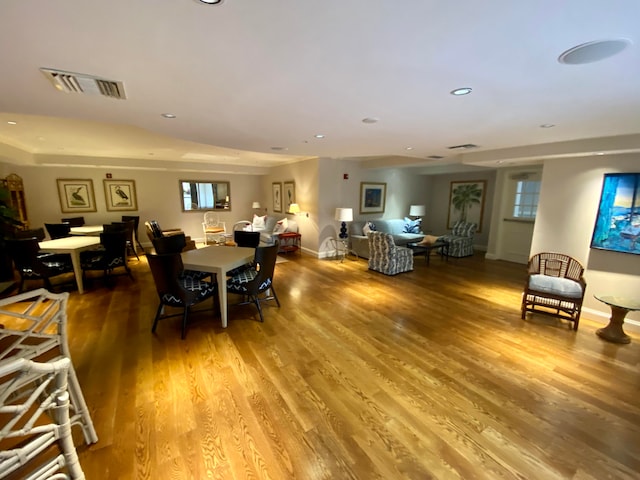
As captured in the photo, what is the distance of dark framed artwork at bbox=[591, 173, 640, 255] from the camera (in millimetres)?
3195

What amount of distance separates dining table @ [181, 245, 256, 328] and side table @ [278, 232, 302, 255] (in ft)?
9.94

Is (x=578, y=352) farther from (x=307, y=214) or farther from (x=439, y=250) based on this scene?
(x=307, y=214)

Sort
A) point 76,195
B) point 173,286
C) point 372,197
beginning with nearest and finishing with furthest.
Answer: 1. point 173,286
2. point 76,195
3. point 372,197

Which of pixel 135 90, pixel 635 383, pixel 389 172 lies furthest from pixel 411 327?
pixel 389 172

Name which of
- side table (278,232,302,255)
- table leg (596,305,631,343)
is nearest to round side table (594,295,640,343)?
table leg (596,305,631,343)

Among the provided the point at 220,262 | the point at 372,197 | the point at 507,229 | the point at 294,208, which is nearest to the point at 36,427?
the point at 220,262

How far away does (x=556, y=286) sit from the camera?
11.1 feet

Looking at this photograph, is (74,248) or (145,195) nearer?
(74,248)

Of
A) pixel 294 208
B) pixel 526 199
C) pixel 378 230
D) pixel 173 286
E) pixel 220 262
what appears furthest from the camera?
pixel 378 230

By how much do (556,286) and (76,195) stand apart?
9808 millimetres

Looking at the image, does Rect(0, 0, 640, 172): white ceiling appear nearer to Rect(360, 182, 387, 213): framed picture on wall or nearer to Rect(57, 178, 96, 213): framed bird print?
Rect(360, 182, 387, 213): framed picture on wall

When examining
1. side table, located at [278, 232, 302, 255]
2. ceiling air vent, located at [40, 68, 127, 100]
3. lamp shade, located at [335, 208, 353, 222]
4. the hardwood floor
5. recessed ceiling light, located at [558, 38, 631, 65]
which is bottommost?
the hardwood floor

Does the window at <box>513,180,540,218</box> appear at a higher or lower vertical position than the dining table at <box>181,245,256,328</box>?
higher

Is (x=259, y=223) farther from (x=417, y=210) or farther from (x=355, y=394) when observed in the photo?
(x=355, y=394)
